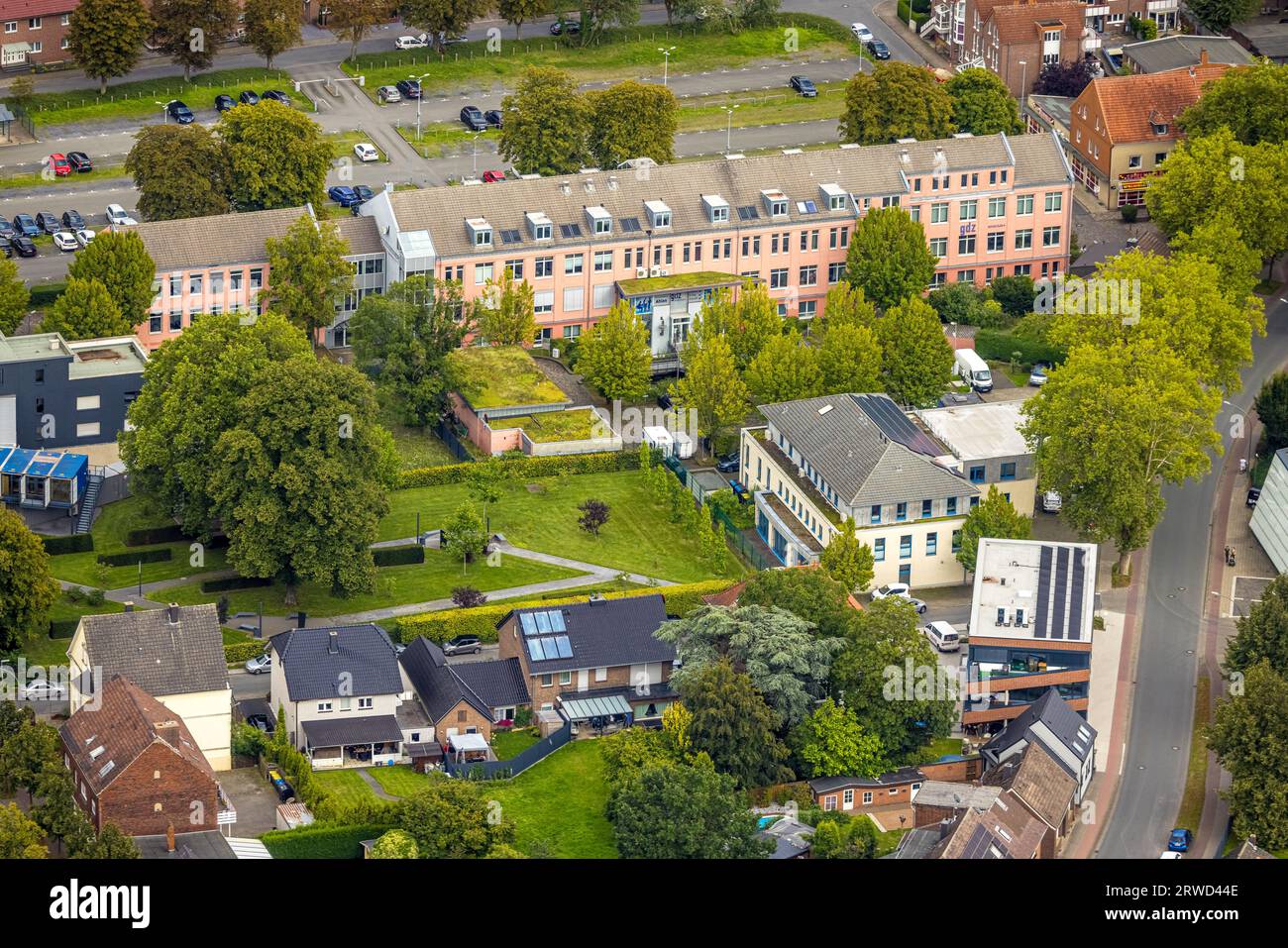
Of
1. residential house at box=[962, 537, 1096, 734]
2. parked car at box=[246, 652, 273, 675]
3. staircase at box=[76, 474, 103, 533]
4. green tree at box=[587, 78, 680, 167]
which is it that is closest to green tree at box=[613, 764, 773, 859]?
residential house at box=[962, 537, 1096, 734]

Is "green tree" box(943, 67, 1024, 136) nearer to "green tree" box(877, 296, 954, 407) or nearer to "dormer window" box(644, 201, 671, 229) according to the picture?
"dormer window" box(644, 201, 671, 229)

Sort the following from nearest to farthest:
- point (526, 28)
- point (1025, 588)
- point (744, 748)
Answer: point (744, 748) → point (1025, 588) → point (526, 28)

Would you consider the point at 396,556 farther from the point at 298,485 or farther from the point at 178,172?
the point at 178,172

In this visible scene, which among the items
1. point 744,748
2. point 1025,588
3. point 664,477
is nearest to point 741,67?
point 664,477

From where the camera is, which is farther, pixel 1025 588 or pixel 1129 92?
pixel 1129 92

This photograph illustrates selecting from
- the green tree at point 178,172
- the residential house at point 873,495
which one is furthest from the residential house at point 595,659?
the green tree at point 178,172

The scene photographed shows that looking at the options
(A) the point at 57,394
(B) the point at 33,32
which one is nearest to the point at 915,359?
(A) the point at 57,394

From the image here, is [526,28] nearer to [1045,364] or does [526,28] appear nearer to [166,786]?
→ [1045,364]
